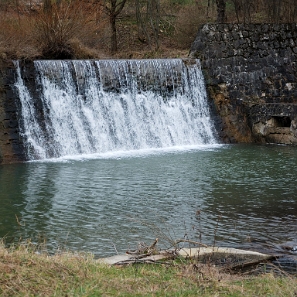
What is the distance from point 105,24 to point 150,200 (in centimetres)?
1575

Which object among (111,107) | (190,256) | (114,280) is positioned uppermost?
(114,280)

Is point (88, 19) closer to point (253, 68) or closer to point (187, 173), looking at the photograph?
point (253, 68)

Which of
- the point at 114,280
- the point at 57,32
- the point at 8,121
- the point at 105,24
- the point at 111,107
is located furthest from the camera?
the point at 105,24

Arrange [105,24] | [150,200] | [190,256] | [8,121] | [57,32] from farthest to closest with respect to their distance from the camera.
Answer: [105,24]
[57,32]
[8,121]
[150,200]
[190,256]

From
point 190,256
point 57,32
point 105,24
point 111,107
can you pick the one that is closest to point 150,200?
point 190,256

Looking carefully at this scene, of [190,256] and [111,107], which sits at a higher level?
[190,256]

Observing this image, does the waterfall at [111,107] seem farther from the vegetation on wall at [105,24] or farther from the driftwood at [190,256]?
the driftwood at [190,256]

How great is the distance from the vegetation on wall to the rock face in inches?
39.9

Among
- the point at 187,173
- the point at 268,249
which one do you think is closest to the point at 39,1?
the point at 187,173

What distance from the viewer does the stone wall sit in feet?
52.2

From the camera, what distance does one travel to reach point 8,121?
53.4 ft

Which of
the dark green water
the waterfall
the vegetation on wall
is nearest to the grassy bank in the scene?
the dark green water

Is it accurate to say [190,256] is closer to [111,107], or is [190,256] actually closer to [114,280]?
[114,280]

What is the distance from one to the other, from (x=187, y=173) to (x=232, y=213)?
3822 millimetres
